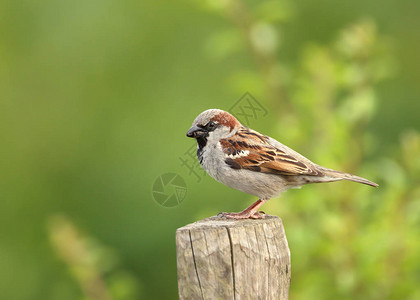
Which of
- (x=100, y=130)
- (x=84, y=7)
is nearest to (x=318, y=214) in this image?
(x=100, y=130)

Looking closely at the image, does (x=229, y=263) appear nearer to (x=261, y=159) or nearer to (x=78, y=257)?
(x=261, y=159)

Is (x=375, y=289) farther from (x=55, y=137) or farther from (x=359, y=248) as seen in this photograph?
(x=55, y=137)

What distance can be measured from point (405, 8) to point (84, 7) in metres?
4.25

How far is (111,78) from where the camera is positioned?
8.60 m

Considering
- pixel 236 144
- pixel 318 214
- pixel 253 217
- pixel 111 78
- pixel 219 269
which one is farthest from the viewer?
pixel 111 78

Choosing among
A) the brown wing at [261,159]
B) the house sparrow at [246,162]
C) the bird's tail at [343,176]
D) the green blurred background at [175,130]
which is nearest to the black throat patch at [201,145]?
the house sparrow at [246,162]

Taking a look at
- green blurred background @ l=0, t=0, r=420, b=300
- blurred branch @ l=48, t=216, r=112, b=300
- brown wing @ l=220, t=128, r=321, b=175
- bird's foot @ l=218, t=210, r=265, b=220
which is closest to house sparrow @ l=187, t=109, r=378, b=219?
brown wing @ l=220, t=128, r=321, b=175

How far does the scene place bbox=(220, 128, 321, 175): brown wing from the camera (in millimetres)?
4184

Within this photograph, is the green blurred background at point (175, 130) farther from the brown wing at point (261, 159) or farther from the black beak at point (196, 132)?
the black beak at point (196, 132)

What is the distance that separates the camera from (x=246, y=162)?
4180mm
